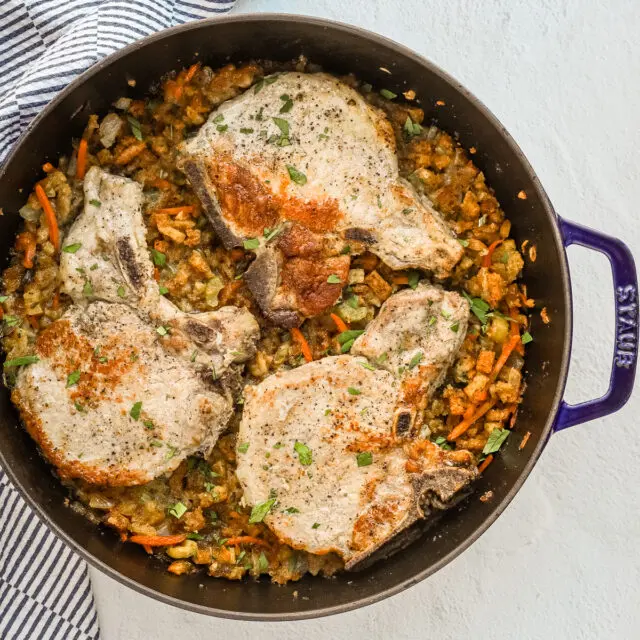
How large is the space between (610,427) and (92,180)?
2866 millimetres

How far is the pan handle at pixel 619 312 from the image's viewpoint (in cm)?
342

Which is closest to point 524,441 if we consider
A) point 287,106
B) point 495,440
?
point 495,440

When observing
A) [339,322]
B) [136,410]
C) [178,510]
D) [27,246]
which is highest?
[27,246]

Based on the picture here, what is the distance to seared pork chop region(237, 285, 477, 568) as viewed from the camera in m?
3.63

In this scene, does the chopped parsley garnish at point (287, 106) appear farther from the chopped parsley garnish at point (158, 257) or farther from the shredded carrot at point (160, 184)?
the chopped parsley garnish at point (158, 257)

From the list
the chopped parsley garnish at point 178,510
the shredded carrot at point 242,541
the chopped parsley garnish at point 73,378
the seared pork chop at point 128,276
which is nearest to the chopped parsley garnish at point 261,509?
the shredded carrot at point 242,541

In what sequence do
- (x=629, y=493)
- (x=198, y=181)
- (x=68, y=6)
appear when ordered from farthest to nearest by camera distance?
(x=629, y=493) → (x=68, y=6) → (x=198, y=181)

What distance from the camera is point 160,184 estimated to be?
3771 millimetres

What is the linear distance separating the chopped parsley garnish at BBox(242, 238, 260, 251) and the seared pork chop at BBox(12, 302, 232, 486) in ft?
1.85

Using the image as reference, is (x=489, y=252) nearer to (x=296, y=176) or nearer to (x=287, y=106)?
(x=296, y=176)

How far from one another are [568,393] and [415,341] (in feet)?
3.40

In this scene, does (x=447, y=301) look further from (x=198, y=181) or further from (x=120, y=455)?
(x=120, y=455)

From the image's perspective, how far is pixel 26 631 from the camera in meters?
4.21

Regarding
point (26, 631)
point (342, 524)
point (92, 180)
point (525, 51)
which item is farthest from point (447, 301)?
point (26, 631)
